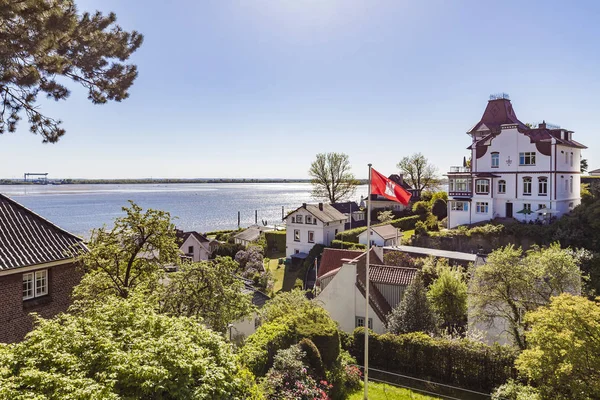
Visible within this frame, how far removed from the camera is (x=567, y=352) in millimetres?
12516

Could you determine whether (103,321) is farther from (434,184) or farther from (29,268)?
(434,184)

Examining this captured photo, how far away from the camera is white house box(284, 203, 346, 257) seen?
52062 millimetres

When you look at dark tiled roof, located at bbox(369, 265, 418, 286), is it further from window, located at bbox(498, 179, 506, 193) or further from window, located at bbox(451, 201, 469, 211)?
window, located at bbox(498, 179, 506, 193)

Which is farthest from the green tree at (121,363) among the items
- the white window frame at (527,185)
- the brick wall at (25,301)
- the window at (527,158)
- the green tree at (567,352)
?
the window at (527,158)

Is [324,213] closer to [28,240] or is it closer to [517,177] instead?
[517,177]

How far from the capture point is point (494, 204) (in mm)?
45812

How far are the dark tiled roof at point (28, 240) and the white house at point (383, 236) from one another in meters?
33.2

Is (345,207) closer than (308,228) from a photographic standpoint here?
No

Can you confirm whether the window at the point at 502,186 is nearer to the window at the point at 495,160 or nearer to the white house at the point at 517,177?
the white house at the point at 517,177

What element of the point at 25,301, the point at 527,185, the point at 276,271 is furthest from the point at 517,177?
the point at 25,301

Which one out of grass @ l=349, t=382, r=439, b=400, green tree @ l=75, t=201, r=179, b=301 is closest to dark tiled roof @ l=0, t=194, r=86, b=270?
green tree @ l=75, t=201, r=179, b=301

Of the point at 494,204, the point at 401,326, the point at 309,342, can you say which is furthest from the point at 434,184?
the point at 309,342

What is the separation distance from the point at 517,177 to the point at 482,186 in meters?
3.74

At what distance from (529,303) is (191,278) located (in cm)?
1590
